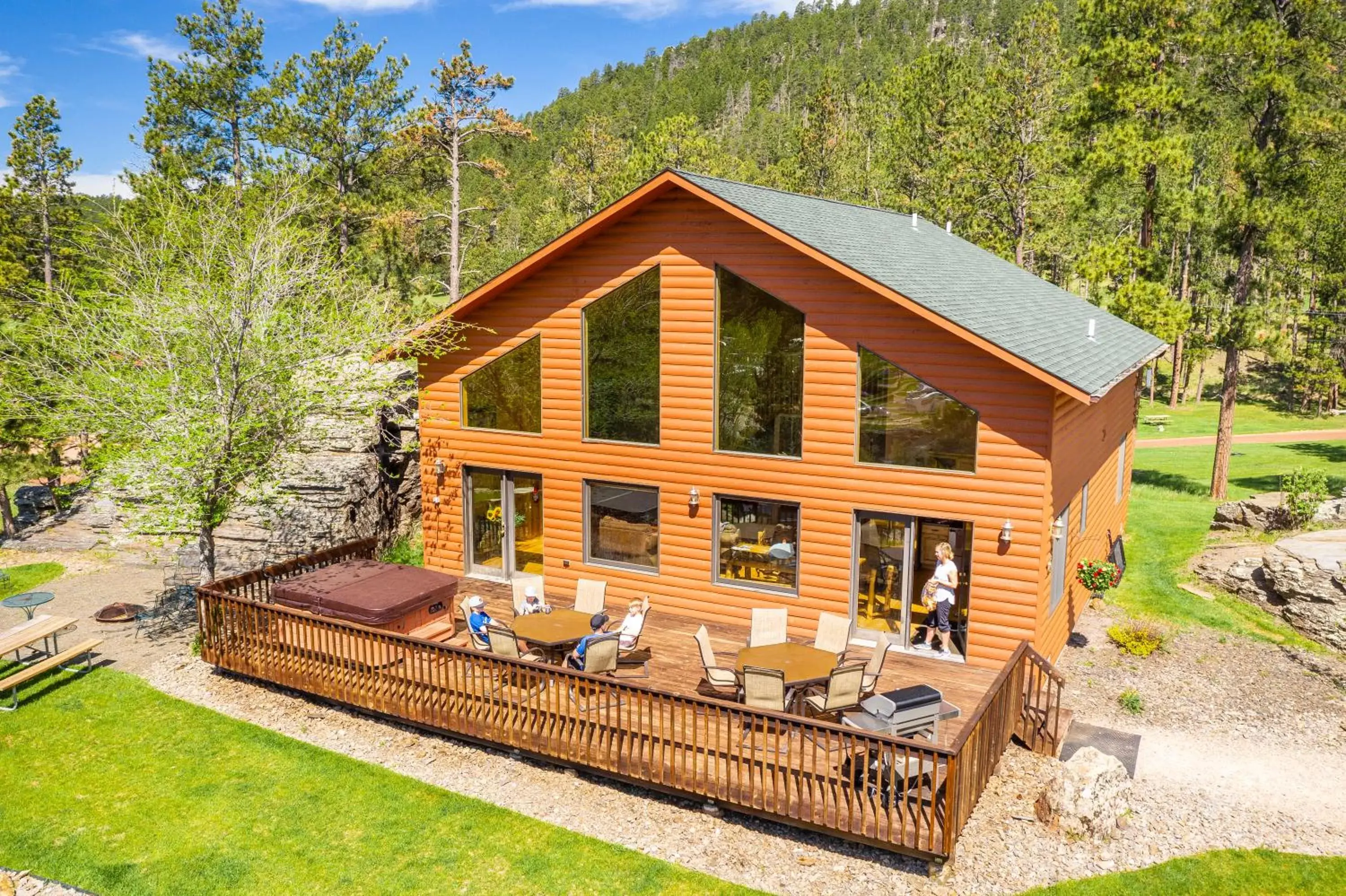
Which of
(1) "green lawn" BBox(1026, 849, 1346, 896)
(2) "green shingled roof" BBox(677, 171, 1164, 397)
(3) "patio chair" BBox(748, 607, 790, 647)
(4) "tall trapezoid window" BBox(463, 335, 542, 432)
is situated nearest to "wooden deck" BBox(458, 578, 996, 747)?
(3) "patio chair" BBox(748, 607, 790, 647)

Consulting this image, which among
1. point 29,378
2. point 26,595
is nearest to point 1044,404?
point 29,378

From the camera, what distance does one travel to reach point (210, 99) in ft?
102

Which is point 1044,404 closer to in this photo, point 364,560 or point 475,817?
point 475,817

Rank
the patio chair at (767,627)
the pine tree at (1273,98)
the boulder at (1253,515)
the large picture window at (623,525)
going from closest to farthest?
the patio chair at (767,627), the large picture window at (623,525), the boulder at (1253,515), the pine tree at (1273,98)

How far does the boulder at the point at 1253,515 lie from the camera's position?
60.4ft

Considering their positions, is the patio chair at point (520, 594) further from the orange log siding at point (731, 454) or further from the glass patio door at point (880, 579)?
the glass patio door at point (880, 579)

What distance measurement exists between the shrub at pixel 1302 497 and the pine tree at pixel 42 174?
38.2m

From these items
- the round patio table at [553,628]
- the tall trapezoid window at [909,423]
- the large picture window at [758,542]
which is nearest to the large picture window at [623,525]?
the large picture window at [758,542]

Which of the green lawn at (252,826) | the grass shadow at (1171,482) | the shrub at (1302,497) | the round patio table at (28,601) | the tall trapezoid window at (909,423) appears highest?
the tall trapezoid window at (909,423)

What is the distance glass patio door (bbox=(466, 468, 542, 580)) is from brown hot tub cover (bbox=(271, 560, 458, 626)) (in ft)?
8.73

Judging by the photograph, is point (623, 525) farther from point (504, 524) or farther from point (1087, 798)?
point (1087, 798)

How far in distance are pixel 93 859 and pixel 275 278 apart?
8628 mm

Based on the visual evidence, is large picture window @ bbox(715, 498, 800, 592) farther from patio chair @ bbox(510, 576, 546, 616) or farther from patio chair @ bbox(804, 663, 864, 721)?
patio chair @ bbox(804, 663, 864, 721)

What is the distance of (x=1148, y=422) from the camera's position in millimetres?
42094
